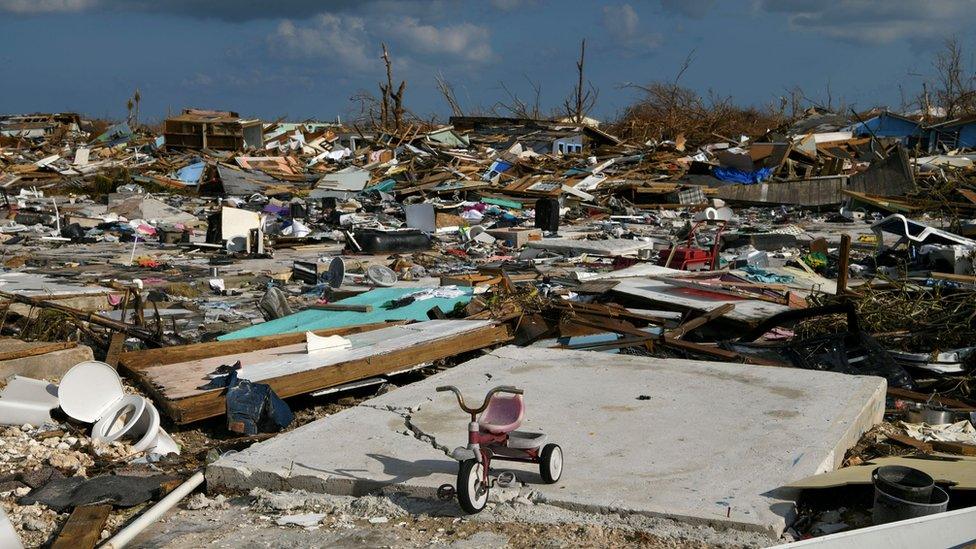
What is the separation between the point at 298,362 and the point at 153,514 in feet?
7.13

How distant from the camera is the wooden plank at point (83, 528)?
134 inches

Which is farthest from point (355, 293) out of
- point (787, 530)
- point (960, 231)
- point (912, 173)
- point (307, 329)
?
point (912, 173)

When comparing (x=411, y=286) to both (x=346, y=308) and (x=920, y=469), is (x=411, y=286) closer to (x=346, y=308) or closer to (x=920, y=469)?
(x=346, y=308)

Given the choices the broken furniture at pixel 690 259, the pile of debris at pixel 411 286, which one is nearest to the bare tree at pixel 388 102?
the pile of debris at pixel 411 286

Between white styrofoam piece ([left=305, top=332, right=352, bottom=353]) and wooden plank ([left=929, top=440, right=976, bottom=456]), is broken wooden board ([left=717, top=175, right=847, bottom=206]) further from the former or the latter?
wooden plank ([left=929, top=440, right=976, bottom=456])

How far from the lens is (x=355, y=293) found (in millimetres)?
9086

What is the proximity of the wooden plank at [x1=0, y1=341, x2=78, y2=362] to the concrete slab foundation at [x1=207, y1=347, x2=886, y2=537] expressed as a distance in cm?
226

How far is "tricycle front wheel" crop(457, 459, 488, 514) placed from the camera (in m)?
3.25

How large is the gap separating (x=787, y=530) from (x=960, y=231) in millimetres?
9493

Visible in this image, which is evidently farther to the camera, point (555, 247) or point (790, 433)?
point (555, 247)

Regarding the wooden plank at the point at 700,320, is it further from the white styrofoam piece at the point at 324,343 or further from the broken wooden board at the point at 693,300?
the white styrofoam piece at the point at 324,343

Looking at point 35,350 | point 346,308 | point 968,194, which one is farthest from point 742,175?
point 35,350

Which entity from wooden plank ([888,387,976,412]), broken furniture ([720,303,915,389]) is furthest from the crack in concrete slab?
wooden plank ([888,387,976,412])

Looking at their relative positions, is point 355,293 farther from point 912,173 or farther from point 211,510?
point 912,173
